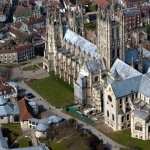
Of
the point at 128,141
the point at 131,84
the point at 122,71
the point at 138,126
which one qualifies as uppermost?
the point at 122,71

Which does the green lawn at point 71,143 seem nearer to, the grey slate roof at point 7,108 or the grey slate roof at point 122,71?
the grey slate roof at point 7,108

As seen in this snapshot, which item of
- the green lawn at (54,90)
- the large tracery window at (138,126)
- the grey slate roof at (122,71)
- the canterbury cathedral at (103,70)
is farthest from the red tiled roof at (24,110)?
the large tracery window at (138,126)

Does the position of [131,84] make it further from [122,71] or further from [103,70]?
[103,70]

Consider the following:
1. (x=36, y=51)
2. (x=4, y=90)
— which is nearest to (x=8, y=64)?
(x=36, y=51)

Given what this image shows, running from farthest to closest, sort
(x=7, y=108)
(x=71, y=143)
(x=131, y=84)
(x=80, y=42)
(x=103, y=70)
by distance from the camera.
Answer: (x=80, y=42) → (x=103, y=70) → (x=7, y=108) → (x=131, y=84) → (x=71, y=143)

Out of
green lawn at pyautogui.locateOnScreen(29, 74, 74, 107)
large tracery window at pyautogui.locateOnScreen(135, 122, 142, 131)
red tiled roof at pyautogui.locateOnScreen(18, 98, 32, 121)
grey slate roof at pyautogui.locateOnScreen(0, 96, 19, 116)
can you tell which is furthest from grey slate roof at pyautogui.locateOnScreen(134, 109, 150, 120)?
grey slate roof at pyautogui.locateOnScreen(0, 96, 19, 116)

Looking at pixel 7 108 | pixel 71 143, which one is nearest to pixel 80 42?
pixel 7 108
